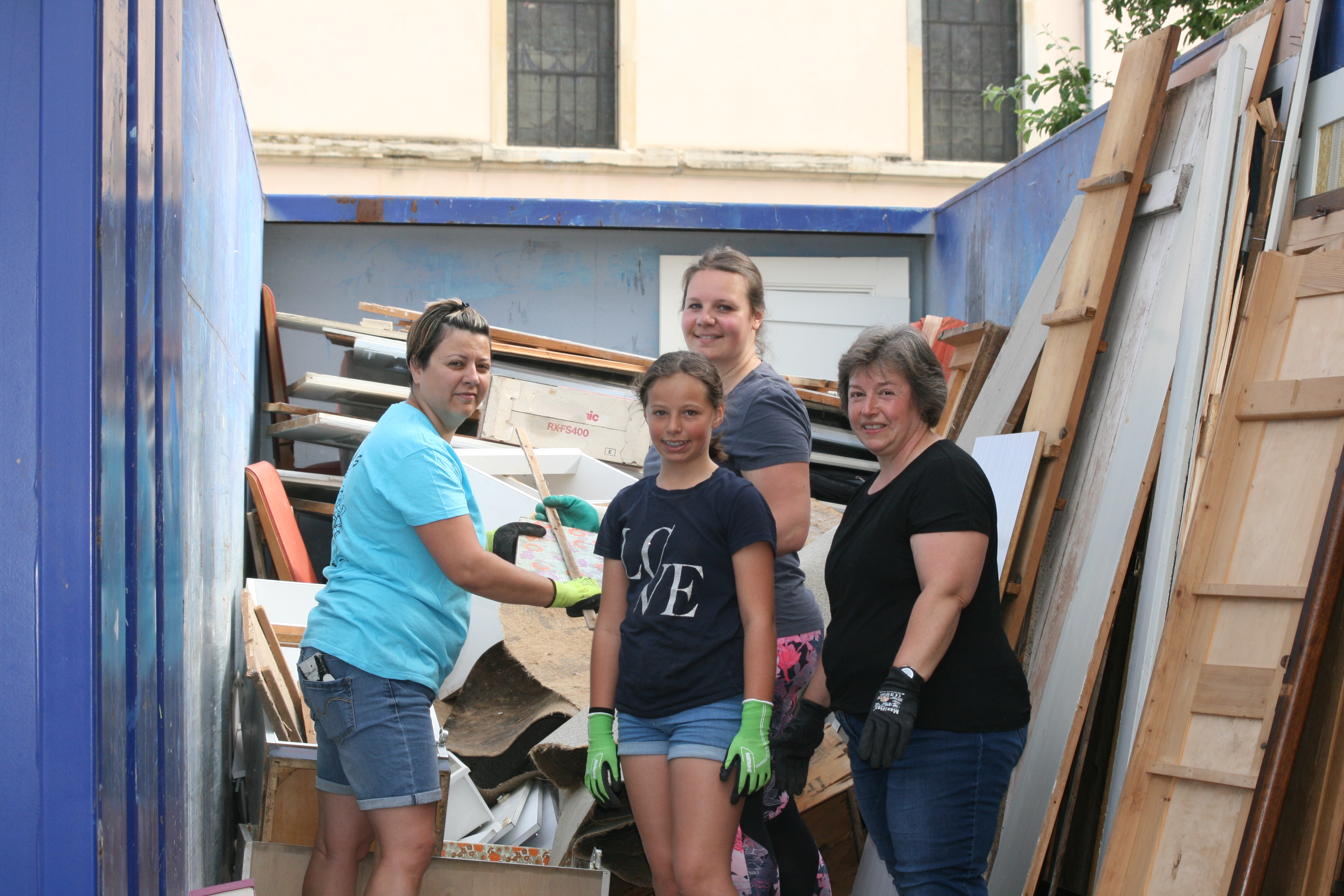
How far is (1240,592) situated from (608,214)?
5546 millimetres

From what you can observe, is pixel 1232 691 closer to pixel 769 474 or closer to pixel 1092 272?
pixel 769 474

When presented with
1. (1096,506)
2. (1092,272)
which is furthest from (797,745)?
(1092,272)

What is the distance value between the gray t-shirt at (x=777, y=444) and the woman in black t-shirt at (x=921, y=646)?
24cm

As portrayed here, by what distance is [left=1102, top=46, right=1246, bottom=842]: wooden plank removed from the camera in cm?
331

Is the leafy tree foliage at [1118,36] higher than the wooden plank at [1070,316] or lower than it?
higher

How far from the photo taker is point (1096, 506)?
146 inches

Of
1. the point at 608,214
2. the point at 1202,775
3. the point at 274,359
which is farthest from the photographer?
the point at 608,214

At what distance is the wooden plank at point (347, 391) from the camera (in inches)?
241

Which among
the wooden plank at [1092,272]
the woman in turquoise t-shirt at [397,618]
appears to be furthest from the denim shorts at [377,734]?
the wooden plank at [1092,272]

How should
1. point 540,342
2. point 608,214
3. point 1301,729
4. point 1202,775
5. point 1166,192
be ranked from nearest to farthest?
point 1301,729 → point 1202,775 → point 1166,192 → point 540,342 → point 608,214

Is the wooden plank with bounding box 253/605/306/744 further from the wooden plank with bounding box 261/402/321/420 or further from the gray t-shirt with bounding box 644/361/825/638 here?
the wooden plank with bounding box 261/402/321/420

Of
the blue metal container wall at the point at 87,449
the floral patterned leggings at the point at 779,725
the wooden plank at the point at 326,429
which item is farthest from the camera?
the wooden plank at the point at 326,429

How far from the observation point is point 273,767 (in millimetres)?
3186

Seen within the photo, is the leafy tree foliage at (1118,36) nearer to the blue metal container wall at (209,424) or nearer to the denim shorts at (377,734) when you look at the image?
the blue metal container wall at (209,424)
